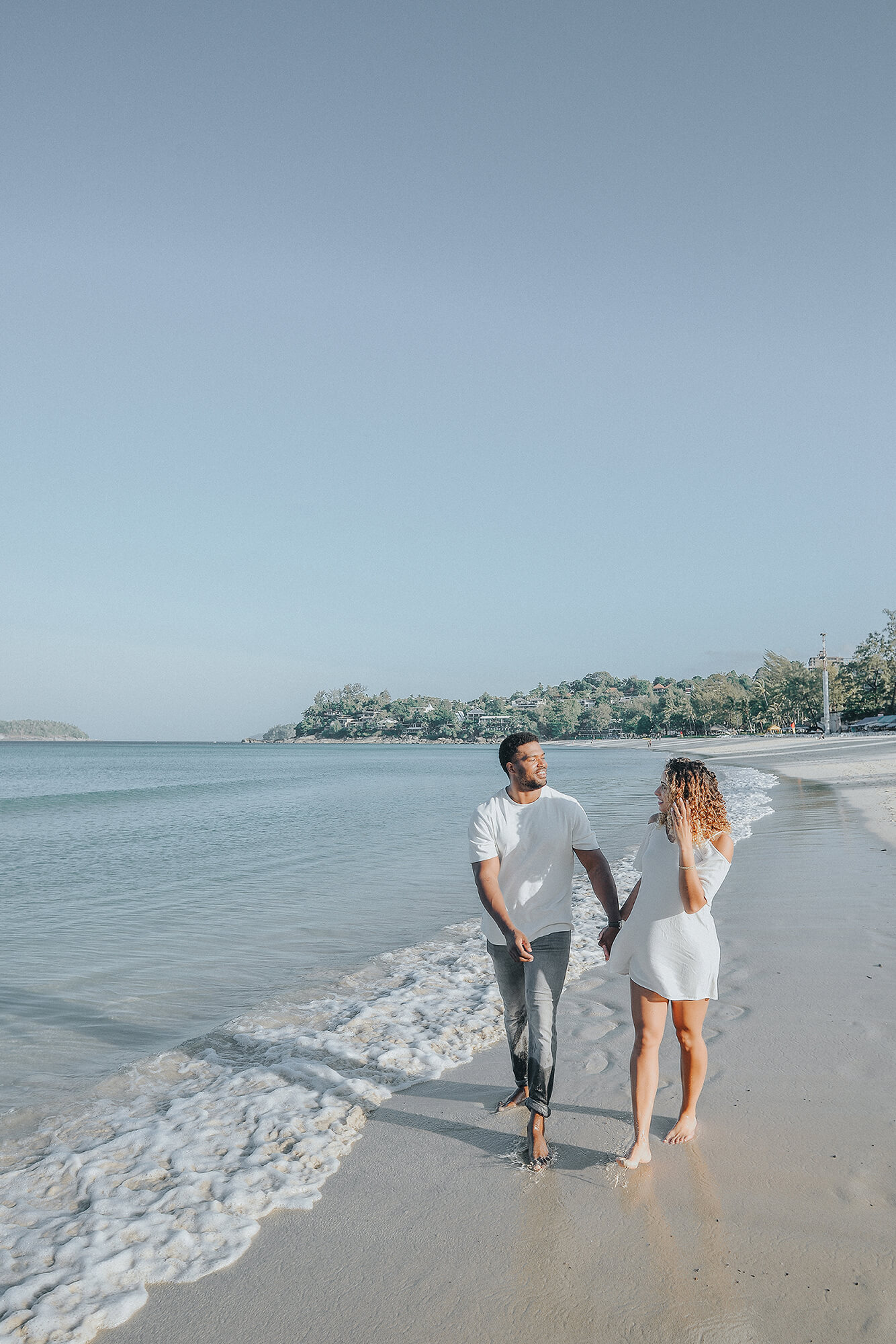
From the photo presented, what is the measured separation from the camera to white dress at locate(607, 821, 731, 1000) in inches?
144

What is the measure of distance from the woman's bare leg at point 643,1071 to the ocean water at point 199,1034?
1.49 meters

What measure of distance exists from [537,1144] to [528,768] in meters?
1.73

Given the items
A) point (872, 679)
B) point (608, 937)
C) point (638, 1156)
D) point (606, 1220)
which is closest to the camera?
point (606, 1220)

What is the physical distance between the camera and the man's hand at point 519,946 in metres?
3.81

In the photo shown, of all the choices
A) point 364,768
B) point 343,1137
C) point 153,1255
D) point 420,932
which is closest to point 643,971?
point 343,1137

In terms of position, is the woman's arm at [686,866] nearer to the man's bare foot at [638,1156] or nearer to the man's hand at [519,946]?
the man's hand at [519,946]

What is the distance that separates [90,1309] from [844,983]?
5.44m

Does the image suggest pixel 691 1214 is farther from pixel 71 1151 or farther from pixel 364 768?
pixel 364 768

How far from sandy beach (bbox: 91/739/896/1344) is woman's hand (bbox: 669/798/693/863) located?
4.84ft

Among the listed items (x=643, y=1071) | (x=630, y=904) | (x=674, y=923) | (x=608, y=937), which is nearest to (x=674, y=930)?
(x=674, y=923)

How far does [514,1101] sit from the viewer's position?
181 inches

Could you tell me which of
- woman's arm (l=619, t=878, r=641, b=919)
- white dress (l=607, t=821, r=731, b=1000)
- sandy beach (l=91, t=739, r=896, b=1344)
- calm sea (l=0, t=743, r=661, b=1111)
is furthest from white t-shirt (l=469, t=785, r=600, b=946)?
calm sea (l=0, t=743, r=661, b=1111)

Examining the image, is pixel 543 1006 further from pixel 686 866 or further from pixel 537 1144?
pixel 686 866

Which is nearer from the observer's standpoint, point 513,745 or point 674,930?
point 674,930
